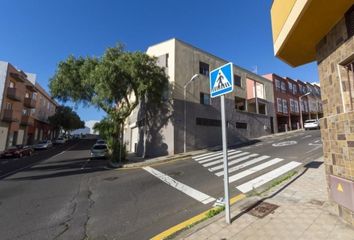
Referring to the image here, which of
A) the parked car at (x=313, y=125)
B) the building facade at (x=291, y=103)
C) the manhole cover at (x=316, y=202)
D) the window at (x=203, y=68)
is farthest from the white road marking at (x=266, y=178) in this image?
the building facade at (x=291, y=103)

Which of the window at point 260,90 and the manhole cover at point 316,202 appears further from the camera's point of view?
the window at point 260,90

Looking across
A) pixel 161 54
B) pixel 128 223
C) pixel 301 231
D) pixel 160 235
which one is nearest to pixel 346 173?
pixel 301 231

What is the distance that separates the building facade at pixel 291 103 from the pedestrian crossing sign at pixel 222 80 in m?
32.2

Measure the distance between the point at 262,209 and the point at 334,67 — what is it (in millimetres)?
3464

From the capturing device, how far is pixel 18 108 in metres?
33.0

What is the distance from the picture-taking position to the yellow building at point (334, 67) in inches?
142

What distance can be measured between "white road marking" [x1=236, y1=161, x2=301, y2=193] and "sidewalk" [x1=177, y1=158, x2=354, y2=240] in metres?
1.75

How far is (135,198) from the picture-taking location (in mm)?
6688

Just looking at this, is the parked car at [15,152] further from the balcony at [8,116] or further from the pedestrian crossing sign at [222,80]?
the pedestrian crossing sign at [222,80]

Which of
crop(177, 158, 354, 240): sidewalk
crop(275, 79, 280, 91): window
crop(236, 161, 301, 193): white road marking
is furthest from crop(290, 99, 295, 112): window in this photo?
crop(177, 158, 354, 240): sidewalk

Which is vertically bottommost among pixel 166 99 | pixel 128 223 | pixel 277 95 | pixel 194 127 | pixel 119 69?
pixel 128 223

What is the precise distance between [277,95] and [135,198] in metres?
34.1

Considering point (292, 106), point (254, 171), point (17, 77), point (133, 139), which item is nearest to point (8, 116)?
point (17, 77)

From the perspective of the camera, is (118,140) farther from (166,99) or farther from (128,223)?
(128,223)
